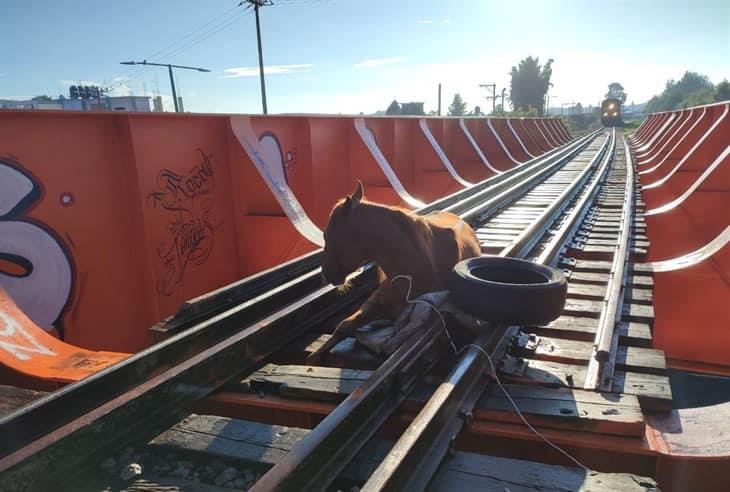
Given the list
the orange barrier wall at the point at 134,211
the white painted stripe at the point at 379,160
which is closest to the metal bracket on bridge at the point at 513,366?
the orange barrier wall at the point at 134,211

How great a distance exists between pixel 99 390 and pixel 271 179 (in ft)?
15.1

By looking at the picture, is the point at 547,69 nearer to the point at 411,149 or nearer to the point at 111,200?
the point at 411,149

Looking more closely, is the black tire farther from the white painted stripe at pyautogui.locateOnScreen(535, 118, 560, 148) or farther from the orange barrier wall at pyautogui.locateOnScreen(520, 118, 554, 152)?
the white painted stripe at pyautogui.locateOnScreen(535, 118, 560, 148)

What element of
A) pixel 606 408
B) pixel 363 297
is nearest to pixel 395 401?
pixel 606 408

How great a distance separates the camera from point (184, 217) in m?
6.30

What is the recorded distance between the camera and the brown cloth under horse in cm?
344

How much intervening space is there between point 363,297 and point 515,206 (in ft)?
18.1

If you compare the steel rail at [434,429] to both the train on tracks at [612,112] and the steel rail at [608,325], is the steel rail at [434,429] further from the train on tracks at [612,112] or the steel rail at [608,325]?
the train on tracks at [612,112]

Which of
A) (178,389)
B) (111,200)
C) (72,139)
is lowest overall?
(178,389)

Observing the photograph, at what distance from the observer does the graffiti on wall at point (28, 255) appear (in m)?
4.39

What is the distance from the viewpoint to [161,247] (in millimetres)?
5918

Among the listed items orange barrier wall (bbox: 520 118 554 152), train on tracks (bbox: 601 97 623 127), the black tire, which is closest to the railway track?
the black tire

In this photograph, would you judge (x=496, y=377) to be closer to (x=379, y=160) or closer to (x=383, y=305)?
(x=383, y=305)

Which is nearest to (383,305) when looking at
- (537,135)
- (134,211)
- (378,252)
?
(378,252)
